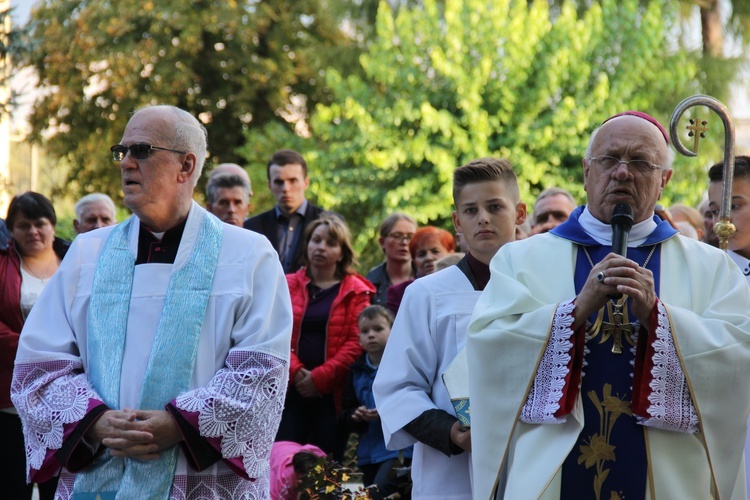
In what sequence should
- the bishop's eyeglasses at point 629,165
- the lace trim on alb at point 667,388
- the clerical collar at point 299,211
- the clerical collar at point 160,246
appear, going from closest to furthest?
the lace trim on alb at point 667,388, the bishop's eyeglasses at point 629,165, the clerical collar at point 160,246, the clerical collar at point 299,211

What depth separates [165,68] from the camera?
2552cm

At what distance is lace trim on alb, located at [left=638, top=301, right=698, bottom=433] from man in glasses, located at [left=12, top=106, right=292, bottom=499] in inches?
57.4

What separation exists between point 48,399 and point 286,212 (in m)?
4.49

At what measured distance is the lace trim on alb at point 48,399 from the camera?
423cm

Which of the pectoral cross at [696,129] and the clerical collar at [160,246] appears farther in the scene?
the pectoral cross at [696,129]

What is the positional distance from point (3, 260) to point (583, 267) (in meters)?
4.66

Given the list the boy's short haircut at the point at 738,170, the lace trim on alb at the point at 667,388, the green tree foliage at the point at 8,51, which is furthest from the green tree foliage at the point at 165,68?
the lace trim on alb at the point at 667,388

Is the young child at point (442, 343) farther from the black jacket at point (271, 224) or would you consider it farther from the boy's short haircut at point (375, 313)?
the black jacket at point (271, 224)

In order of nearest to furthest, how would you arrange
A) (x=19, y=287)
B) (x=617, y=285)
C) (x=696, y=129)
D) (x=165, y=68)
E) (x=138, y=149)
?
(x=617, y=285)
(x=138, y=149)
(x=696, y=129)
(x=19, y=287)
(x=165, y=68)

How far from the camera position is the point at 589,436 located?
3.96 metres

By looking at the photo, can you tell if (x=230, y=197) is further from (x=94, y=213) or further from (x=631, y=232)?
(x=631, y=232)

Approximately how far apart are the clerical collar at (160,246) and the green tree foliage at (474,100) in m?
14.7

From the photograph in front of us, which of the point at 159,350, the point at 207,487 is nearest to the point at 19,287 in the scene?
the point at 159,350

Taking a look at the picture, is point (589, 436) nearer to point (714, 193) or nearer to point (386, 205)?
point (714, 193)
